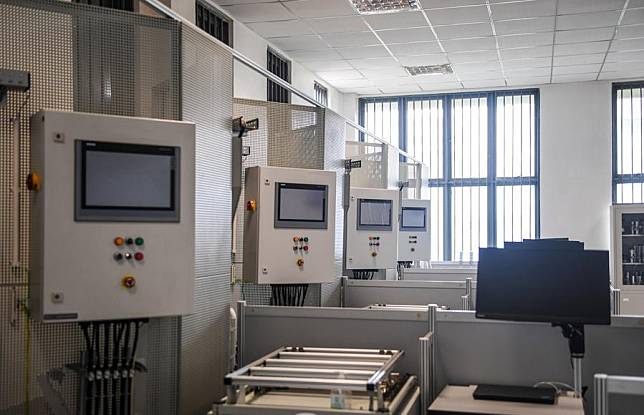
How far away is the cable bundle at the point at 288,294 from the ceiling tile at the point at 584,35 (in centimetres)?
439

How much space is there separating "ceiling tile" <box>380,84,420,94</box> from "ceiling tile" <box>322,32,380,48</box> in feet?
6.98

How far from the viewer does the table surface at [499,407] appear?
257cm

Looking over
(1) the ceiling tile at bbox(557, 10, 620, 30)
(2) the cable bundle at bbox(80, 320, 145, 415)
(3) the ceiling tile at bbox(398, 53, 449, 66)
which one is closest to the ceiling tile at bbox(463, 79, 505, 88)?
(3) the ceiling tile at bbox(398, 53, 449, 66)

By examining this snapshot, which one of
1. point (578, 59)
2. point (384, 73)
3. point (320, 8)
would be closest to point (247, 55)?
point (320, 8)

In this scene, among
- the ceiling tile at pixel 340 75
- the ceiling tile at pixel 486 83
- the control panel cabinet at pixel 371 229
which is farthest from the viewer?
the ceiling tile at pixel 486 83

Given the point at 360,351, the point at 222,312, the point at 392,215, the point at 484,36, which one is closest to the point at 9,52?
the point at 222,312

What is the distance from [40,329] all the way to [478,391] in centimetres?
166

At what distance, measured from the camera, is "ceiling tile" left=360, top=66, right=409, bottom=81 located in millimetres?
8930

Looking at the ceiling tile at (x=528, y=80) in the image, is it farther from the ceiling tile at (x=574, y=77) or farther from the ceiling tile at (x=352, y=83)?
the ceiling tile at (x=352, y=83)

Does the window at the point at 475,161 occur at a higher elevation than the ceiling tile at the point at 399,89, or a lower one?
lower

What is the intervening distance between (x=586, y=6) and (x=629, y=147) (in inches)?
133

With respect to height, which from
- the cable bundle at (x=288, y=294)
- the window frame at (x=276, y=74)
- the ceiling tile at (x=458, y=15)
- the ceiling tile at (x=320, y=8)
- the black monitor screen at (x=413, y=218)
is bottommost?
the cable bundle at (x=288, y=294)

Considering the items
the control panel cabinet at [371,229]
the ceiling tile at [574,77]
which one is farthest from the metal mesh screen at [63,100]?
the ceiling tile at [574,77]

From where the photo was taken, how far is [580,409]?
8.53 ft
